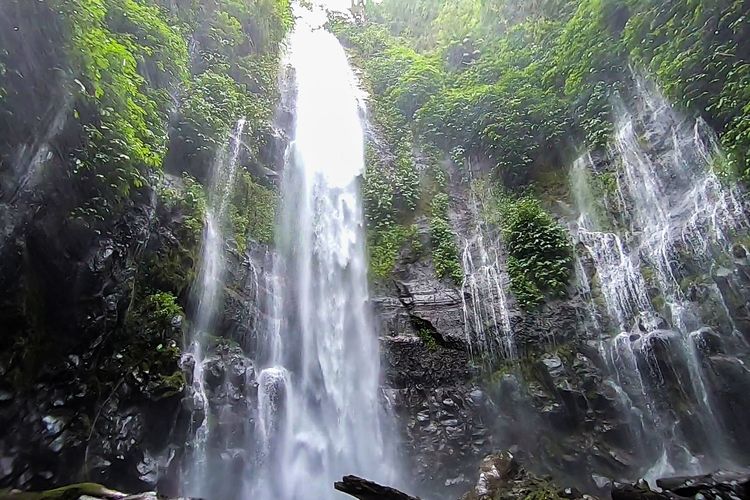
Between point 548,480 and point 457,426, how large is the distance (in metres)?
1.88

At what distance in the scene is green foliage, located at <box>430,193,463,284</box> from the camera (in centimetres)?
977

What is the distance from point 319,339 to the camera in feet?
30.2

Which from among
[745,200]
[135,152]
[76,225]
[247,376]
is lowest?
[247,376]

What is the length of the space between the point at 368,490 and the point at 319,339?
14.0ft

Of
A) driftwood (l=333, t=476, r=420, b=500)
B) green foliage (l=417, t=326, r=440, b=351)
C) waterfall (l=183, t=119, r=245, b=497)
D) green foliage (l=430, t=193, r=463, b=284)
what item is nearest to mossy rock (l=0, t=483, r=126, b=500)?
driftwood (l=333, t=476, r=420, b=500)

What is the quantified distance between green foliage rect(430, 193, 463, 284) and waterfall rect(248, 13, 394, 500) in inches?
68.4

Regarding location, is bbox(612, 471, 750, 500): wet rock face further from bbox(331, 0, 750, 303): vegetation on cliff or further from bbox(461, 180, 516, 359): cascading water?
bbox(331, 0, 750, 303): vegetation on cliff

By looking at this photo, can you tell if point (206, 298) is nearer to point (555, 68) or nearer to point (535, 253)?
point (535, 253)

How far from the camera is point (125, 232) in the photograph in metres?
6.34

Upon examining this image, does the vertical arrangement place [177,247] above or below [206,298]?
above

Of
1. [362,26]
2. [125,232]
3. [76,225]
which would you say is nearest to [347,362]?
[125,232]

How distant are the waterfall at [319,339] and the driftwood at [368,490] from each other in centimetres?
217

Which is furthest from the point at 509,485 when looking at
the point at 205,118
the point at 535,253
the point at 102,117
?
the point at 205,118

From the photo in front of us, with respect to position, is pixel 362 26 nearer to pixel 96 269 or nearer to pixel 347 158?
pixel 347 158
